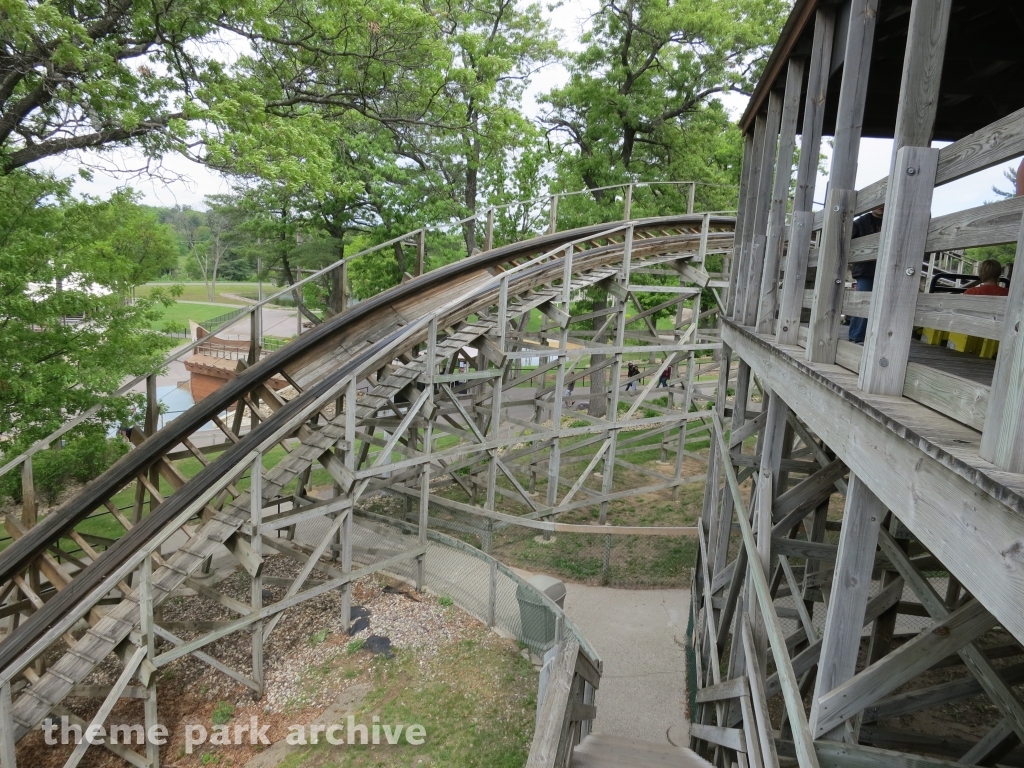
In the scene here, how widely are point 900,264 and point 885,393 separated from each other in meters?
0.47

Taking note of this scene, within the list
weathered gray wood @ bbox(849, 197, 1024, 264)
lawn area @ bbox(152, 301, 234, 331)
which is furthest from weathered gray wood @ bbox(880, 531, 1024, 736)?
lawn area @ bbox(152, 301, 234, 331)

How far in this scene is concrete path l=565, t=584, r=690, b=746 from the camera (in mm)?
6992

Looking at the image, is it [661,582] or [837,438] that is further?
[661,582]

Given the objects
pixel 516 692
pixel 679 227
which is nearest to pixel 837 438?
pixel 516 692

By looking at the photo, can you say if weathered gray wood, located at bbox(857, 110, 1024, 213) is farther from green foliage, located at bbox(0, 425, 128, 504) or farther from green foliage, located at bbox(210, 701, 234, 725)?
green foliage, located at bbox(0, 425, 128, 504)

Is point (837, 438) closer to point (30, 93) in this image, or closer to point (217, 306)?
point (30, 93)

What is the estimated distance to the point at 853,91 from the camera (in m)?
2.74

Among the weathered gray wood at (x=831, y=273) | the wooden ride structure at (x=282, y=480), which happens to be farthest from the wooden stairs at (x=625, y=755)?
the weathered gray wood at (x=831, y=273)

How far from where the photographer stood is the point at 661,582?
10281 mm

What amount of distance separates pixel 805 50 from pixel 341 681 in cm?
799

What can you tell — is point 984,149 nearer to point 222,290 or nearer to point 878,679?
point 878,679

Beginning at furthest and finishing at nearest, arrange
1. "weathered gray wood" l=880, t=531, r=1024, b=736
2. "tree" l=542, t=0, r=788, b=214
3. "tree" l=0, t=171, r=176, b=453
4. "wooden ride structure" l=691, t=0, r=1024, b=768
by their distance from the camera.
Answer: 1. "tree" l=542, t=0, r=788, b=214
2. "tree" l=0, t=171, r=176, b=453
3. "weathered gray wood" l=880, t=531, r=1024, b=736
4. "wooden ride structure" l=691, t=0, r=1024, b=768

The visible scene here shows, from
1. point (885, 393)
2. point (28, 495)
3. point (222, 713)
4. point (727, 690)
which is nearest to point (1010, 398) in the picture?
point (885, 393)

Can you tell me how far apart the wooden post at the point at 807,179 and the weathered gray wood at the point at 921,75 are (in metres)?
1.33
